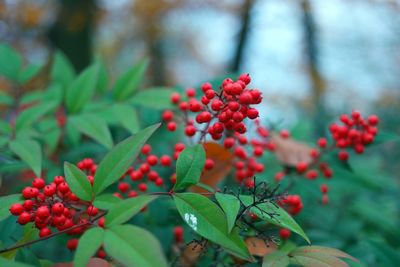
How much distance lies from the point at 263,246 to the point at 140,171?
1.57ft

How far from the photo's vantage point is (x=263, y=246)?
1321 mm

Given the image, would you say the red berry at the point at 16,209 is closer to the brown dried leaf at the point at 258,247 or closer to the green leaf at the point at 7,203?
the green leaf at the point at 7,203

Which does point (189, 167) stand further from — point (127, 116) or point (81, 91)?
point (81, 91)

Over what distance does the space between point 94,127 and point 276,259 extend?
83cm

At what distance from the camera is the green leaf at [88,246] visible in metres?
0.86

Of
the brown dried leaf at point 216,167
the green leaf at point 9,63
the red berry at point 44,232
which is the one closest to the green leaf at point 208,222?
the red berry at point 44,232

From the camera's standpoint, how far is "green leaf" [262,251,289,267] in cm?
112

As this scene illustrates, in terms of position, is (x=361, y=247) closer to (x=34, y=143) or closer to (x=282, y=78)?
(x=34, y=143)

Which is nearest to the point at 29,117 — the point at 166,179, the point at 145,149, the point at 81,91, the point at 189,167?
the point at 81,91

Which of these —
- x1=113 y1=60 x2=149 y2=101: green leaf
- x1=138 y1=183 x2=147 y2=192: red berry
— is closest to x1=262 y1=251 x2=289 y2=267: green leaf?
x1=138 y1=183 x2=147 y2=192: red berry

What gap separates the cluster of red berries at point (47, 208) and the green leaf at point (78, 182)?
0.04m

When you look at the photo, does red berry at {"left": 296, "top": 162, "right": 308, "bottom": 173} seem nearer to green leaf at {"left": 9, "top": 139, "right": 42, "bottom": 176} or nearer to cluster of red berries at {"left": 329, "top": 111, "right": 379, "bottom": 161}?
cluster of red berries at {"left": 329, "top": 111, "right": 379, "bottom": 161}

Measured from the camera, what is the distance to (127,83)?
1.94 meters

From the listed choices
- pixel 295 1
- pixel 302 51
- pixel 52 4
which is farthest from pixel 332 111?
pixel 302 51
